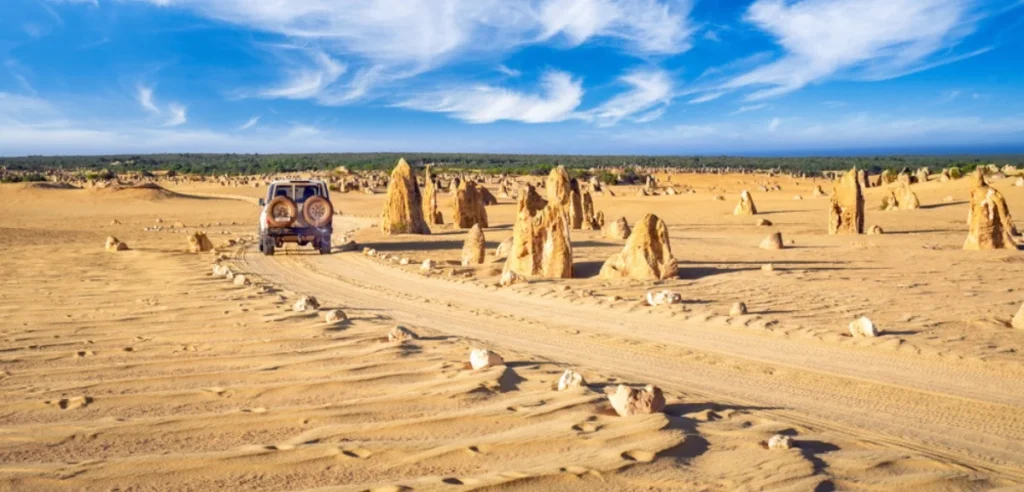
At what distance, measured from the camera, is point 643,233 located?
41.1 ft

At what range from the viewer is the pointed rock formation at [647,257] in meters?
12.4

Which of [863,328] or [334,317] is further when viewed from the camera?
[863,328]

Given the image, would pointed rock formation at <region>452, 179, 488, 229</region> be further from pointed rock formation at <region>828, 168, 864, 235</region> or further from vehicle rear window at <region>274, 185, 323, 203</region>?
pointed rock formation at <region>828, 168, 864, 235</region>

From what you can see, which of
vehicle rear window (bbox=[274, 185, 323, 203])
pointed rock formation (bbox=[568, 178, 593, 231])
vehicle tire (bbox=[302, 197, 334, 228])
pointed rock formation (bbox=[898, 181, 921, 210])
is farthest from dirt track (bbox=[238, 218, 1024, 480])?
pointed rock formation (bbox=[898, 181, 921, 210])

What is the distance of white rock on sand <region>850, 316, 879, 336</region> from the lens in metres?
8.08

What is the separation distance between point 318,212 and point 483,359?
1228 cm

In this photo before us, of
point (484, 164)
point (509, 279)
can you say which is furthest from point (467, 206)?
point (484, 164)

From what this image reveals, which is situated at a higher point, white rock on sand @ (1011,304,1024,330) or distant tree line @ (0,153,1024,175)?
distant tree line @ (0,153,1024,175)

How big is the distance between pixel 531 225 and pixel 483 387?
26.2 feet

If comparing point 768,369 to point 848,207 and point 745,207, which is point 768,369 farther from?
point 745,207

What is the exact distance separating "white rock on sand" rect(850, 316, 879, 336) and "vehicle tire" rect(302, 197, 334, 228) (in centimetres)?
1174

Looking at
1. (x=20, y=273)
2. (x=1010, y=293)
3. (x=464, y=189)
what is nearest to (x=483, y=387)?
(x=1010, y=293)

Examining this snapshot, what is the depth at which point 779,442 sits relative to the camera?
169 inches

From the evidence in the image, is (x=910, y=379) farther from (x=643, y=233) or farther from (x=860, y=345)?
(x=643, y=233)
